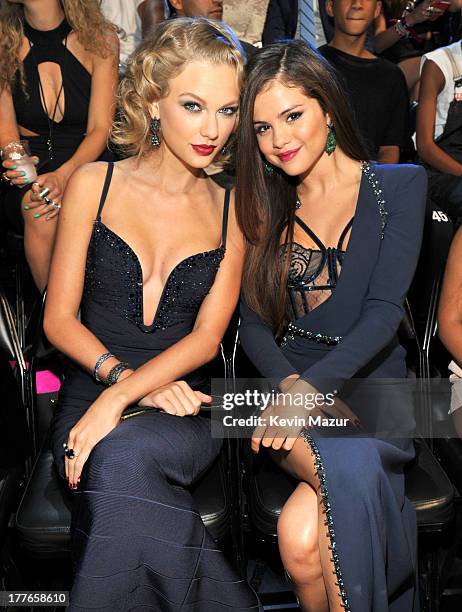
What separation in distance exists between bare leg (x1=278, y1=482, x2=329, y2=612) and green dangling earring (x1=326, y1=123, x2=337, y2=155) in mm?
1016

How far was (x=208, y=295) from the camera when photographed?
2725 mm

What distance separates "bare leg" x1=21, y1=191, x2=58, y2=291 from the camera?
3.24 m

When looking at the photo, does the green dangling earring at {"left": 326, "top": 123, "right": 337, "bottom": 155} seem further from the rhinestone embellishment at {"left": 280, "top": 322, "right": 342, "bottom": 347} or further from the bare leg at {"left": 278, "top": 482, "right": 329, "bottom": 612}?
the bare leg at {"left": 278, "top": 482, "right": 329, "bottom": 612}

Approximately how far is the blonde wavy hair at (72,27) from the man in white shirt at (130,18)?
1.43ft

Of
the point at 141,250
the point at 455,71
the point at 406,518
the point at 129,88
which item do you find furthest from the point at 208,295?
the point at 455,71

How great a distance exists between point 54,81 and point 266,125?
4.02ft

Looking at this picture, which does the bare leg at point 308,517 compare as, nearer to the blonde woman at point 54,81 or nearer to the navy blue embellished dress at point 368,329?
the navy blue embellished dress at point 368,329

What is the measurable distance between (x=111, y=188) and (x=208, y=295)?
0.42m

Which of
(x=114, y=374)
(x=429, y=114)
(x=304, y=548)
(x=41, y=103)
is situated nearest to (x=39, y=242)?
(x=41, y=103)

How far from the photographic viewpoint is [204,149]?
264 centimetres

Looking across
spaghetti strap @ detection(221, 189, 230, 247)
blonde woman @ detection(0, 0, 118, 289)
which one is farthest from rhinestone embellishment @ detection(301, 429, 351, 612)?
blonde woman @ detection(0, 0, 118, 289)

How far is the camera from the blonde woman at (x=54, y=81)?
3498mm

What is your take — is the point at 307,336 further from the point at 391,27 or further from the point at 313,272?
the point at 391,27

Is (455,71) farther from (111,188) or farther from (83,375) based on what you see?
(83,375)
